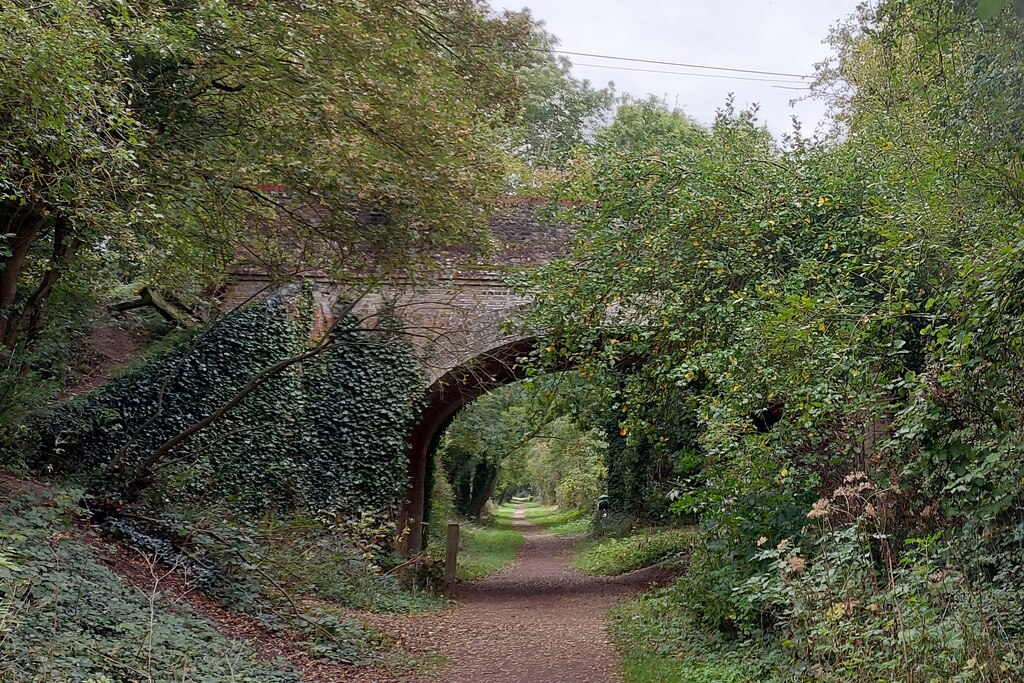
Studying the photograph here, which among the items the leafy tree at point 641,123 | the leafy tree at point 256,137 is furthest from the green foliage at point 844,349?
the leafy tree at point 641,123

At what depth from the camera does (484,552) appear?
18.9 meters

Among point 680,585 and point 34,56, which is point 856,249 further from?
point 34,56

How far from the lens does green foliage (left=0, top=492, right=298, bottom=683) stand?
419 centimetres

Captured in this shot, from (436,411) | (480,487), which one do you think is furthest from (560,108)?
(436,411)

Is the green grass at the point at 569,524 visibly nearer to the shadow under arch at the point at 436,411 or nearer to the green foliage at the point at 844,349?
the shadow under arch at the point at 436,411

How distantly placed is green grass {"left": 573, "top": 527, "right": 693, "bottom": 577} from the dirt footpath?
425mm

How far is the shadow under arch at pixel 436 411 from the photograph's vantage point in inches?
466

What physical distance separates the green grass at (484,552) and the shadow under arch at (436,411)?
1.40 metres

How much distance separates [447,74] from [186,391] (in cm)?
495

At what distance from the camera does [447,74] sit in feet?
25.1

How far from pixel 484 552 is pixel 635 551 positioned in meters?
5.04

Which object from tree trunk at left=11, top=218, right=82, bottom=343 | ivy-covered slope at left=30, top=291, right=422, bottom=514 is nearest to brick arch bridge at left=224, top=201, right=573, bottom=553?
ivy-covered slope at left=30, top=291, right=422, bottom=514

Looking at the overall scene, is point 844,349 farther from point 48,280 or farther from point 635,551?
point 635,551

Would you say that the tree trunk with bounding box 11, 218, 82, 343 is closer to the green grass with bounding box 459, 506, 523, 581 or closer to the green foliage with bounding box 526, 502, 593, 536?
the green grass with bounding box 459, 506, 523, 581
